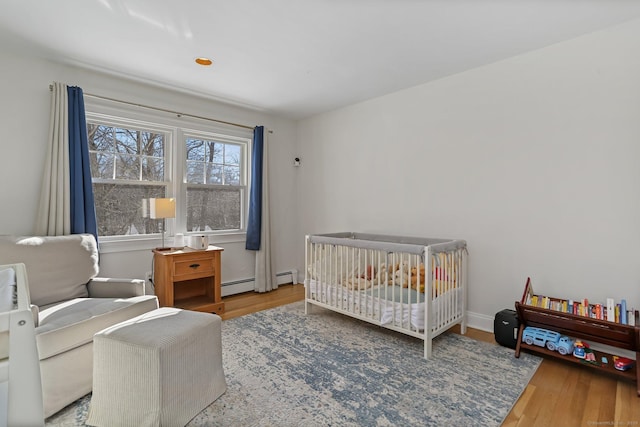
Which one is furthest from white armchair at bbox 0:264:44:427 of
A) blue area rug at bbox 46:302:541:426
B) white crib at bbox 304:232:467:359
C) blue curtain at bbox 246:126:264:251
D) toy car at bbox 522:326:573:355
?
blue curtain at bbox 246:126:264:251

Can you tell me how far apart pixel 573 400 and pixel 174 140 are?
3.80 m

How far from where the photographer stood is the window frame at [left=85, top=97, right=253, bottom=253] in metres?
2.92

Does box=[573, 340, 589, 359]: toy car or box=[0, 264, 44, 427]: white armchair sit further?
box=[573, 340, 589, 359]: toy car

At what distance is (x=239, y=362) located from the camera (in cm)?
216

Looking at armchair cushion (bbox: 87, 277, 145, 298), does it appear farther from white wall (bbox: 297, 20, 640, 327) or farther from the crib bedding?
white wall (bbox: 297, 20, 640, 327)

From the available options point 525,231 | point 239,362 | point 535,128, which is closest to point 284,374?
point 239,362

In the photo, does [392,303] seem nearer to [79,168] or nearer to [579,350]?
[579,350]

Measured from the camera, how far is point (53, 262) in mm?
2197

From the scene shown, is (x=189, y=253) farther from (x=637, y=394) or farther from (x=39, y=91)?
(x=637, y=394)

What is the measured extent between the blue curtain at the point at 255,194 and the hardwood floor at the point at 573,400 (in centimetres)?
294

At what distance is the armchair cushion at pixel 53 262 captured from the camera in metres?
2.08

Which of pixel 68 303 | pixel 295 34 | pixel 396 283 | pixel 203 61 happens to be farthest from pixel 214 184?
pixel 396 283

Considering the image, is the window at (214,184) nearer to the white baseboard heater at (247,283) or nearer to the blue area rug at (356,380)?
the white baseboard heater at (247,283)

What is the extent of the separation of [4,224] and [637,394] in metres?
4.35
